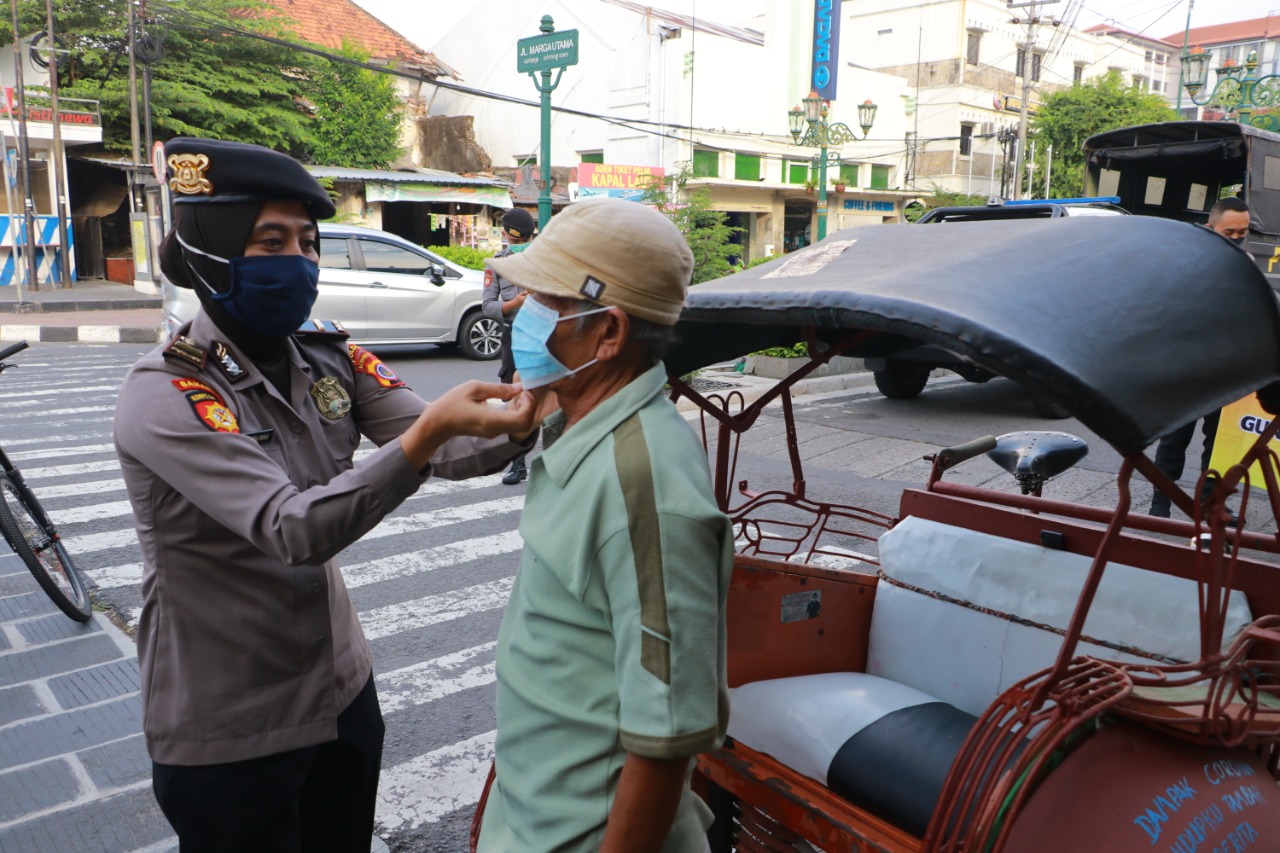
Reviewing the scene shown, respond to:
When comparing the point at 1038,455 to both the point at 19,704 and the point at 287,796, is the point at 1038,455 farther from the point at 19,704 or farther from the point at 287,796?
the point at 19,704

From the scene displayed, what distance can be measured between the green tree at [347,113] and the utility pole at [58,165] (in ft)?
18.8

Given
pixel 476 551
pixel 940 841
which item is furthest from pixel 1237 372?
pixel 476 551

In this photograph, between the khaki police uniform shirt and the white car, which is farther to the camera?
the white car

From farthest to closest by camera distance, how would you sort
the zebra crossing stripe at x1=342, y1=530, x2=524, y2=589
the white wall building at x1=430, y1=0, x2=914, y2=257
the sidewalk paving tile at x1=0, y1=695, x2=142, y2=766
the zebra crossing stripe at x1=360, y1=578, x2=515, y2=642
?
the white wall building at x1=430, y1=0, x2=914, y2=257, the zebra crossing stripe at x1=342, y1=530, x2=524, y2=589, the zebra crossing stripe at x1=360, y1=578, x2=515, y2=642, the sidewalk paving tile at x1=0, y1=695, x2=142, y2=766

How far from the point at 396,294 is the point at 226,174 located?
10961 millimetres

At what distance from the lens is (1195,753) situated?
5.85ft

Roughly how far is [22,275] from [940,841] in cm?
2424

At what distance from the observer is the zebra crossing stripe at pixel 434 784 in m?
3.05

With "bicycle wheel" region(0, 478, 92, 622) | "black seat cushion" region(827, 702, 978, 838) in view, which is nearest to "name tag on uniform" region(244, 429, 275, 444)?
"black seat cushion" region(827, 702, 978, 838)

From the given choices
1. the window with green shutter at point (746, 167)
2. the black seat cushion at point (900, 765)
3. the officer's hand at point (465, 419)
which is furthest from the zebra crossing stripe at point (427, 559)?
the window with green shutter at point (746, 167)

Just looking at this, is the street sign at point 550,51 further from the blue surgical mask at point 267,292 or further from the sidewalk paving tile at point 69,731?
the blue surgical mask at point 267,292

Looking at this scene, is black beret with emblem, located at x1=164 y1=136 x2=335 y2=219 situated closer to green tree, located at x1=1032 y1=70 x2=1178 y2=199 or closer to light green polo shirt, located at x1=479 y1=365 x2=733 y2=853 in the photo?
light green polo shirt, located at x1=479 y1=365 x2=733 y2=853

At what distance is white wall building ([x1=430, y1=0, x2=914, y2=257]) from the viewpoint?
87.2 ft

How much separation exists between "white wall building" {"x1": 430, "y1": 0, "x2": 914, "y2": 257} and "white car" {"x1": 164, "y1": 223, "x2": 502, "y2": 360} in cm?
1281
